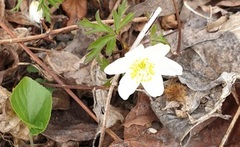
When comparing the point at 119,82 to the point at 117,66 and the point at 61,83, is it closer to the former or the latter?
the point at 117,66

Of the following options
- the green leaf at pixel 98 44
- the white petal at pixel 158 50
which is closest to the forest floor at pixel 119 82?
the green leaf at pixel 98 44

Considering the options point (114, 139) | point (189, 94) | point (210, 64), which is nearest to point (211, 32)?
point (210, 64)

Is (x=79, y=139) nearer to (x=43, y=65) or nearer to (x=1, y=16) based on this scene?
(x=43, y=65)

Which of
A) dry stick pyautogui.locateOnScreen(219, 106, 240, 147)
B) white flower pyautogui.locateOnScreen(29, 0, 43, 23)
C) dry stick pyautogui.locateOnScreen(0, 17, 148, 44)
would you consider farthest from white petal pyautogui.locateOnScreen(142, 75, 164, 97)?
white flower pyautogui.locateOnScreen(29, 0, 43, 23)

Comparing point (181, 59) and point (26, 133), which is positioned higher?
point (181, 59)

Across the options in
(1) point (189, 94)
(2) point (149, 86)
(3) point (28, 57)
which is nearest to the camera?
(2) point (149, 86)

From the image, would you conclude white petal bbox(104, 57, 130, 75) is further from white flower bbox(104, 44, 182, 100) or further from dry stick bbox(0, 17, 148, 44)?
dry stick bbox(0, 17, 148, 44)

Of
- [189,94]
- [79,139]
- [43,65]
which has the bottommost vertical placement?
[79,139]

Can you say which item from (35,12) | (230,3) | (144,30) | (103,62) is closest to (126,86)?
(103,62)
